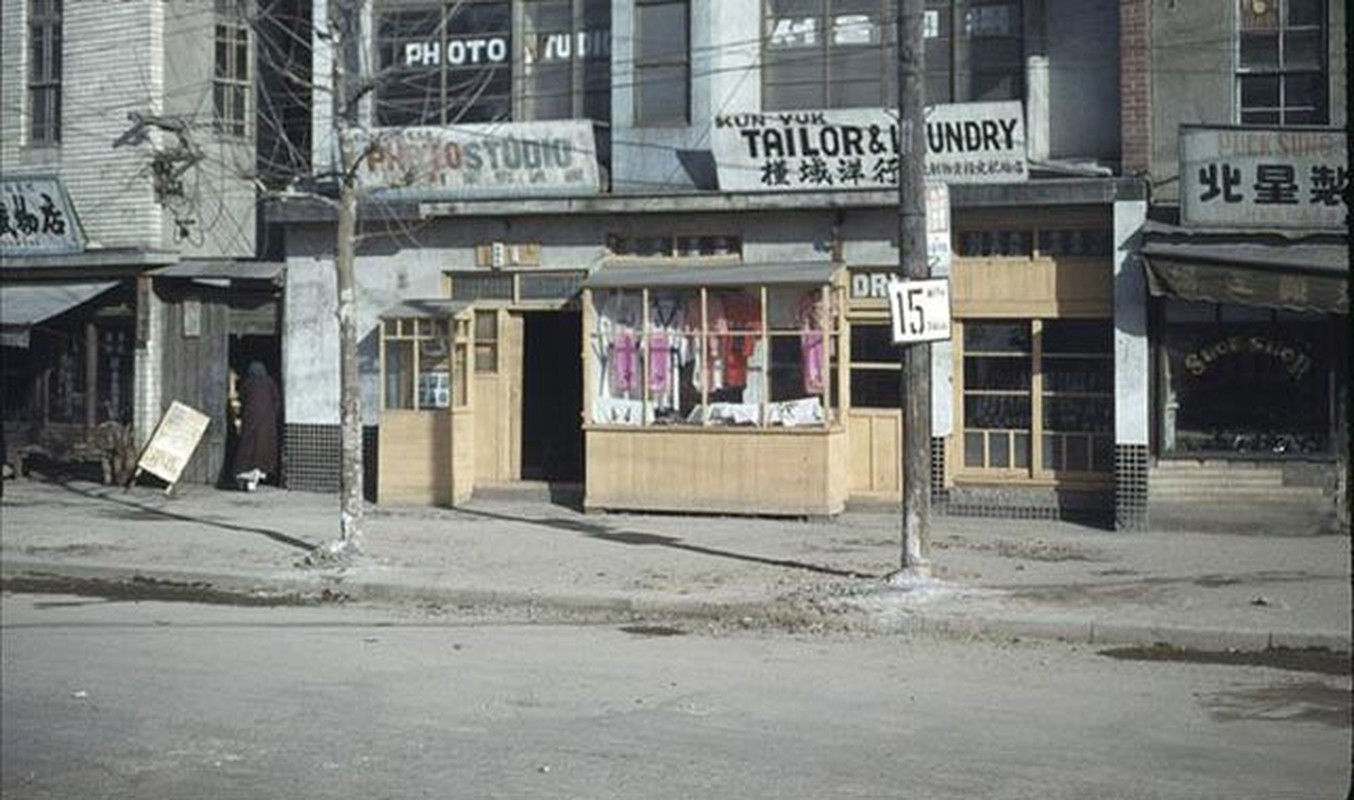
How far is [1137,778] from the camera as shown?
7.21 meters

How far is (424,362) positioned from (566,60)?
4366 mm

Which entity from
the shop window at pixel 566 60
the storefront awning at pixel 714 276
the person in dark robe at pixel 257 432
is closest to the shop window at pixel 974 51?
the storefront awning at pixel 714 276

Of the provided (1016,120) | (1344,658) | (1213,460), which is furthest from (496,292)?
(1344,658)

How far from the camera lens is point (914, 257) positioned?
13.4 metres

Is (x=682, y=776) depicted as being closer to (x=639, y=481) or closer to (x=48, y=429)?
(x=639, y=481)

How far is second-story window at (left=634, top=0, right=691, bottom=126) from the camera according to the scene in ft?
65.0

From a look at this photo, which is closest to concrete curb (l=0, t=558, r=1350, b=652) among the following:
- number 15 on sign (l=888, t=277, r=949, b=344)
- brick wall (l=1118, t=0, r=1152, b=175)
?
number 15 on sign (l=888, t=277, r=949, b=344)

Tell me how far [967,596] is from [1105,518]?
18.3ft

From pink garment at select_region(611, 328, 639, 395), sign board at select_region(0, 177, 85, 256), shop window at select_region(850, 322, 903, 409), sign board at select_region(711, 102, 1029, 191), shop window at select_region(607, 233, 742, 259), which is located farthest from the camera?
sign board at select_region(0, 177, 85, 256)

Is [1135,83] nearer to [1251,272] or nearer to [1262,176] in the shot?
[1262,176]

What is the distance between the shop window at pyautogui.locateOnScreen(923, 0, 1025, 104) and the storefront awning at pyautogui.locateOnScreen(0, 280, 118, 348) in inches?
472

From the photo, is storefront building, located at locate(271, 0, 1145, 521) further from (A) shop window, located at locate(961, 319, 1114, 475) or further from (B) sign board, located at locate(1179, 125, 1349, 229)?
(B) sign board, located at locate(1179, 125, 1349, 229)

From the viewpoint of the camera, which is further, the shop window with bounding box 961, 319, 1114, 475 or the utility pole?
the shop window with bounding box 961, 319, 1114, 475

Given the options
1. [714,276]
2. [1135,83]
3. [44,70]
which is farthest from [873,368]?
[44,70]
